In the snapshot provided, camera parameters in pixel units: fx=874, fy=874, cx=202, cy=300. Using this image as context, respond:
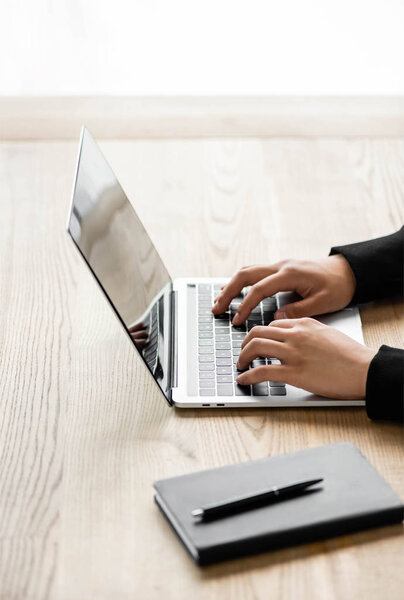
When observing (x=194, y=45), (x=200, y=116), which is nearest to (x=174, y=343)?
(x=200, y=116)

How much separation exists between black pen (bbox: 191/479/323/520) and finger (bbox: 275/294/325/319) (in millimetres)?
336

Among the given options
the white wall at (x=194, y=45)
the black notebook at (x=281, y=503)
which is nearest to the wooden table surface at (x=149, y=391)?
the black notebook at (x=281, y=503)

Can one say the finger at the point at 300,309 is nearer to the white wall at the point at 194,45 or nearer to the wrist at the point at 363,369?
the wrist at the point at 363,369

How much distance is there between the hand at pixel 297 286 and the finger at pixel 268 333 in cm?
8

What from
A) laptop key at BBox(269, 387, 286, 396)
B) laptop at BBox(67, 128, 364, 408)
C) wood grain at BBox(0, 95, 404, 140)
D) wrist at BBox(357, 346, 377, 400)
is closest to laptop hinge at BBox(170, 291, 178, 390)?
laptop at BBox(67, 128, 364, 408)

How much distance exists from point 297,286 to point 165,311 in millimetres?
185

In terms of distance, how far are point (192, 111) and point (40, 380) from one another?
878 millimetres

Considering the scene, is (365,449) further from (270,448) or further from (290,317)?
(290,317)

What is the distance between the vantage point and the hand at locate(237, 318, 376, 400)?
40.6 inches

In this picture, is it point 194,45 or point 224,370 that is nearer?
point 224,370

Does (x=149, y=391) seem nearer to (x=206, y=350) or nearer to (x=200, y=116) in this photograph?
(x=206, y=350)

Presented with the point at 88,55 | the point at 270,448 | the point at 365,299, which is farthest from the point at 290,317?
the point at 88,55

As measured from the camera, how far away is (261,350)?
3.48 ft

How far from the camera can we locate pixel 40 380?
1.09 m
